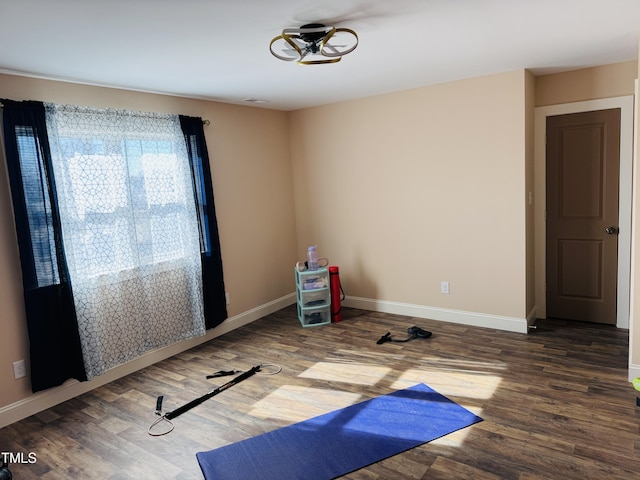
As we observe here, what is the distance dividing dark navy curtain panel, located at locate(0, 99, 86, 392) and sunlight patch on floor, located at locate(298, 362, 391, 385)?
69.9 inches

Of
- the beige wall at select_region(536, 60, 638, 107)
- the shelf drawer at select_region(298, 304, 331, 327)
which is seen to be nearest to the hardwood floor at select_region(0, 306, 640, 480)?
→ the shelf drawer at select_region(298, 304, 331, 327)

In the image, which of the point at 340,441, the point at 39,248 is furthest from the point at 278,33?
the point at 340,441

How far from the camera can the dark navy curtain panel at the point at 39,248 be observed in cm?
297

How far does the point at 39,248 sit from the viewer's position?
3.08m

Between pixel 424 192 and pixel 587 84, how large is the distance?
165 cm

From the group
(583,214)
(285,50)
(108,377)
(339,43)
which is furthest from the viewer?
(583,214)

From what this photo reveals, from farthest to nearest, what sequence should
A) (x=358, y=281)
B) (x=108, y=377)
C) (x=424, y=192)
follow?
(x=358, y=281)
(x=424, y=192)
(x=108, y=377)

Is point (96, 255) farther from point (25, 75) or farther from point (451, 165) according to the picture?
point (451, 165)

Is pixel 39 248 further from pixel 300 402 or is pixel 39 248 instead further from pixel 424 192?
pixel 424 192

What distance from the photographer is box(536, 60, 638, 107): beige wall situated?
3.71 meters

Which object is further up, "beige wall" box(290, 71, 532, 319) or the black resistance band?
"beige wall" box(290, 71, 532, 319)

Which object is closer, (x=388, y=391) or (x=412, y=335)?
(x=388, y=391)

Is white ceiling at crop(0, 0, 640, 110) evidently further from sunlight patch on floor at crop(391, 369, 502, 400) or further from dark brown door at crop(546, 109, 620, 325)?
sunlight patch on floor at crop(391, 369, 502, 400)

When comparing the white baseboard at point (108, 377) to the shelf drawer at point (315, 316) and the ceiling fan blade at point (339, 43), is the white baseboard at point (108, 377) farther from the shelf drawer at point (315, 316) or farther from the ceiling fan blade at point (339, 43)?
the ceiling fan blade at point (339, 43)
